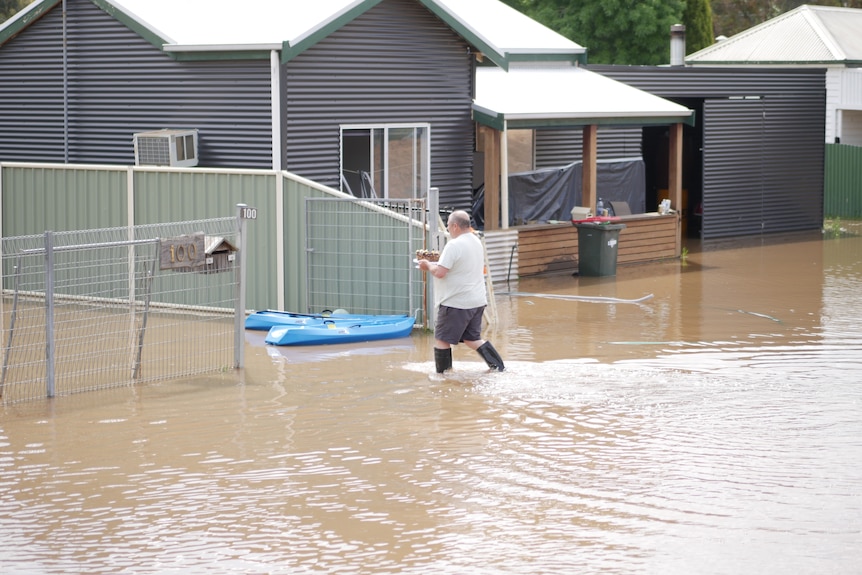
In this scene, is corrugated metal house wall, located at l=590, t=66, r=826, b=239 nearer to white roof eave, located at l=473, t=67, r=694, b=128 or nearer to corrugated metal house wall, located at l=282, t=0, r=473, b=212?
white roof eave, located at l=473, t=67, r=694, b=128

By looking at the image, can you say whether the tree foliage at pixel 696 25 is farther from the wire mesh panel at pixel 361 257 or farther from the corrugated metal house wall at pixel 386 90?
the wire mesh panel at pixel 361 257

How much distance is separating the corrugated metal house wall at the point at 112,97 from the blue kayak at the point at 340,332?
3.87 metres

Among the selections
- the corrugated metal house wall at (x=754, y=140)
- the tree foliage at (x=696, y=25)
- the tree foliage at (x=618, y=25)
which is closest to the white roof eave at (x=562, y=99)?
the corrugated metal house wall at (x=754, y=140)

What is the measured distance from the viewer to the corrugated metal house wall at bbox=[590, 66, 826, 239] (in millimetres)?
26641

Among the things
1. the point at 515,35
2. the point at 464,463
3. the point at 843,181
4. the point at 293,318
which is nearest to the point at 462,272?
the point at 464,463

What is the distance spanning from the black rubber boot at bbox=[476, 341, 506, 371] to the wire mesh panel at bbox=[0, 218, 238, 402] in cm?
261

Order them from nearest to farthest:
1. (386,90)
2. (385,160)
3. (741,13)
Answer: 1. (386,90)
2. (385,160)
3. (741,13)

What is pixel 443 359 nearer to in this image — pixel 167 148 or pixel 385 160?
pixel 167 148

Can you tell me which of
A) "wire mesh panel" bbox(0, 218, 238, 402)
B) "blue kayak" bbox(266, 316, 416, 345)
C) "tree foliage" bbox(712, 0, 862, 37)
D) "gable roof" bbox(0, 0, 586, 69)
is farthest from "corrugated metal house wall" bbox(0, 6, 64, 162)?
"tree foliage" bbox(712, 0, 862, 37)

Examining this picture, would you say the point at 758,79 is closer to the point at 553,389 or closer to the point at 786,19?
the point at 786,19

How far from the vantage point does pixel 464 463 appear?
10078 millimetres

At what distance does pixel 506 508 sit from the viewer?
8930 mm

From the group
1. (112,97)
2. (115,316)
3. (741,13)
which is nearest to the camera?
(115,316)

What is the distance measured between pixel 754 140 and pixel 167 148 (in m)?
14.0
